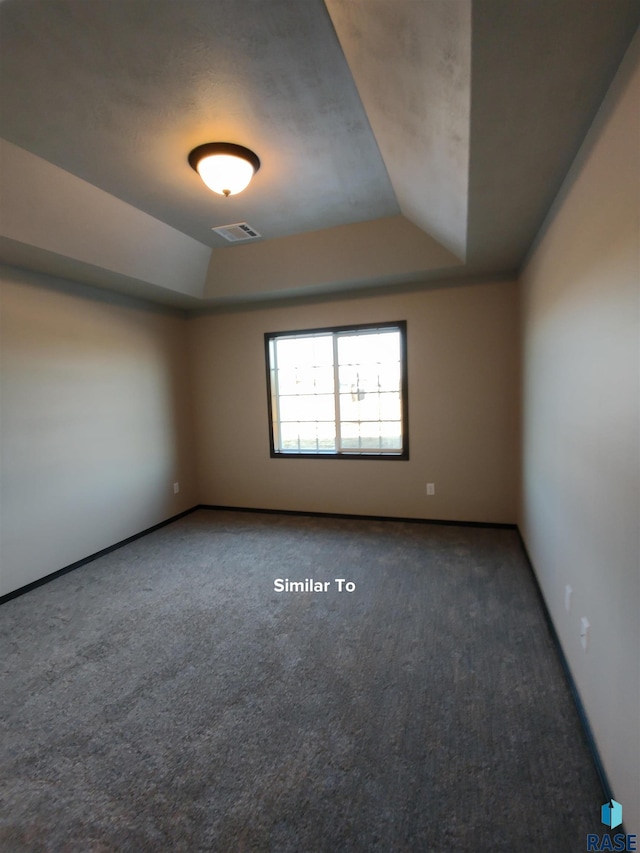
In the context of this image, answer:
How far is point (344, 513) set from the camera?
14.0 feet

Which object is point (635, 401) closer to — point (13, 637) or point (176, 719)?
point (176, 719)

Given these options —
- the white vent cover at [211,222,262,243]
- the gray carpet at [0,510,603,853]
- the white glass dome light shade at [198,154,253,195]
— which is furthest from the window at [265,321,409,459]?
the white glass dome light shade at [198,154,253,195]

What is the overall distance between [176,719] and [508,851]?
1.32m

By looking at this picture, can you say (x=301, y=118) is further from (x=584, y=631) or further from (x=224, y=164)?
(x=584, y=631)

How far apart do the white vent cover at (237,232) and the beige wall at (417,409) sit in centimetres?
94

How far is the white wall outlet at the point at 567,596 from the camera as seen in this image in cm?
188

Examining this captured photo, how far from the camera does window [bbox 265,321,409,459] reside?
159 inches

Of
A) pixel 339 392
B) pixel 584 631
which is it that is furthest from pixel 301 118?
pixel 584 631

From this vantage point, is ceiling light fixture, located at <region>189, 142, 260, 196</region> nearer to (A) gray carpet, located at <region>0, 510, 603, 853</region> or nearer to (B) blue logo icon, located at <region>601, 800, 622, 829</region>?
(A) gray carpet, located at <region>0, 510, 603, 853</region>

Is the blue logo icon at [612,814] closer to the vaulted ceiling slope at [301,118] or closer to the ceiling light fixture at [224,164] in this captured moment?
the vaulted ceiling slope at [301,118]

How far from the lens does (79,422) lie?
3.39m

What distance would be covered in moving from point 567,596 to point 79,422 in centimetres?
367

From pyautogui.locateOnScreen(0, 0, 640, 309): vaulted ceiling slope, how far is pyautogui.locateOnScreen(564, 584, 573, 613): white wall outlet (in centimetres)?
196

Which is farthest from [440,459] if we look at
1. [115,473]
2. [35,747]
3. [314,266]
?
[35,747]
